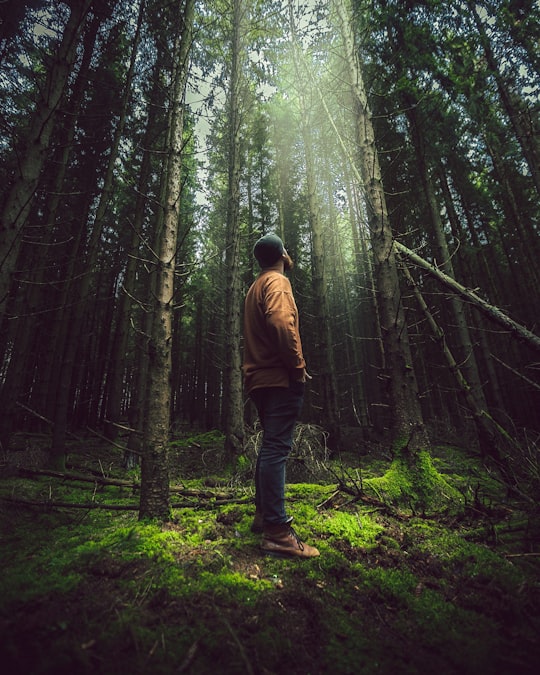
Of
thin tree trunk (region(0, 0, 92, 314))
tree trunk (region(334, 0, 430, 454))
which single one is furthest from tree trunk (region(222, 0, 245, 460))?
thin tree trunk (region(0, 0, 92, 314))

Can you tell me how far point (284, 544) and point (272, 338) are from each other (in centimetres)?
163

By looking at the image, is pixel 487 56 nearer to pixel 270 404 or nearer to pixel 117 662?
pixel 270 404

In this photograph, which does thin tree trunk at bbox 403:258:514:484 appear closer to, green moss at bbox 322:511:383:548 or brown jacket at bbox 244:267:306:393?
green moss at bbox 322:511:383:548

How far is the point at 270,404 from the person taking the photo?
265cm

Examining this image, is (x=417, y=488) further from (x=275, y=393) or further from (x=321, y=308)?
(x=321, y=308)

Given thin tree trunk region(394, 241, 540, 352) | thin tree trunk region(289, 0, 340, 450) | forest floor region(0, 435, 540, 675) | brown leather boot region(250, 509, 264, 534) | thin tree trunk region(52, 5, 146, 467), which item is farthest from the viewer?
thin tree trunk region(289, 0, 340, 450)

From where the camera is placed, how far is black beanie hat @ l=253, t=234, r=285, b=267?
302cm

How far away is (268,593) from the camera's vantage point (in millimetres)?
1865

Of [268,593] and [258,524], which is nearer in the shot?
[268,593]

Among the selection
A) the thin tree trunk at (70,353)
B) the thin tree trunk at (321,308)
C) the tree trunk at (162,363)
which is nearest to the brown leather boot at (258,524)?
the tree trunk at (162,363)

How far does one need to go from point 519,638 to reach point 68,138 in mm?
11239

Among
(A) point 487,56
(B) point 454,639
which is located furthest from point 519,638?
(A) point 487,56

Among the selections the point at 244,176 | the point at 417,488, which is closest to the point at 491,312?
the point at 417,488

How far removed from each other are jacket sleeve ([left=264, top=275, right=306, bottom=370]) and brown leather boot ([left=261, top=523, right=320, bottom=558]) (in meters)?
1.29
